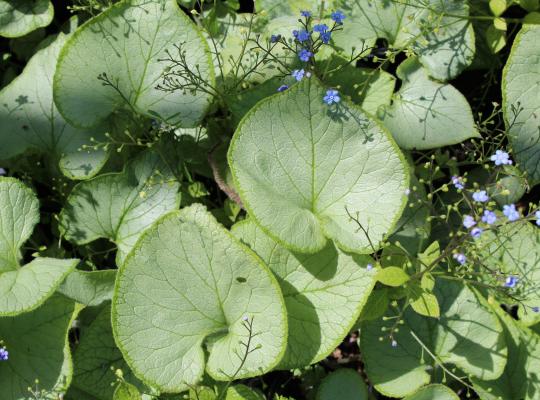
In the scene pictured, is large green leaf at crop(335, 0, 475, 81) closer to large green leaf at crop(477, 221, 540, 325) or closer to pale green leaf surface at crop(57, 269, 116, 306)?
large green leaf at crop(477, 221, 540, 325)

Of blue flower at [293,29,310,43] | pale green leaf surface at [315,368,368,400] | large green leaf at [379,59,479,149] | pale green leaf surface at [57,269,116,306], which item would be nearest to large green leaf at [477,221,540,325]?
large green leaf at [379,59,479,149]

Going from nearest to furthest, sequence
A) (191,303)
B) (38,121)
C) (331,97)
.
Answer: (331,97), (191,303), (38,121)

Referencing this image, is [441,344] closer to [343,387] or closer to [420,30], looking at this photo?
[343,387]

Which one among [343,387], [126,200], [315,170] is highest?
[315,170]

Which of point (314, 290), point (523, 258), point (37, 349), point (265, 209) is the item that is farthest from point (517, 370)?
point (37, 349)

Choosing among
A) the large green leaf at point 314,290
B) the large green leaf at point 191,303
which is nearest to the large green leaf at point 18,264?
the large green leaf at point 191,303

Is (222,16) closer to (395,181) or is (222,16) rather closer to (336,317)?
(395,181)

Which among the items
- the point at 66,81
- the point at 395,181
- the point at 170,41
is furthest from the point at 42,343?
the point at 395,181
